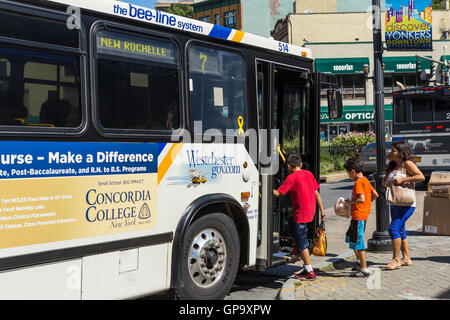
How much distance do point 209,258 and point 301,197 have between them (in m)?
1.60

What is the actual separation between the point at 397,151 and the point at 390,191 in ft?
1.80

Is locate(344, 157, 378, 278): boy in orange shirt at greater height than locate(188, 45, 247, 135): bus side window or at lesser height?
lesser

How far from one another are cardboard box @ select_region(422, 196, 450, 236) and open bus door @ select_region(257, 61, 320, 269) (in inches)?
115

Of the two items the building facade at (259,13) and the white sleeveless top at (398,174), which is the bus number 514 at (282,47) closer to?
the white sleeveless top at (398,174)

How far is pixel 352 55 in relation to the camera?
158 ft

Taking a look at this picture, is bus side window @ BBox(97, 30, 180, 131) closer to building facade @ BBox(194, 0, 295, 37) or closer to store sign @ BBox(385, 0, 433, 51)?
store sign @ BBox(385, 0, 433, 51)

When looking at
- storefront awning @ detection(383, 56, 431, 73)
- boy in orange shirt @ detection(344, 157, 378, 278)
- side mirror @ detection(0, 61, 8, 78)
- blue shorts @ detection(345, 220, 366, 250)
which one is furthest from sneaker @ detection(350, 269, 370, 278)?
storefront awning @ detection(383, 56, 431, 73)

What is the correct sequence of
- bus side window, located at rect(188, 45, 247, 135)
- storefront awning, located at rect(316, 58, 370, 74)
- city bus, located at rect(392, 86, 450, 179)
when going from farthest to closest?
storefront awning, located at rect(316, 58, 370, 74) → city bus, located at rect(392, 86, 450, 179) → bus side window, located at rect(188, 45, 247, 135)

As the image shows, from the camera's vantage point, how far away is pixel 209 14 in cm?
6888

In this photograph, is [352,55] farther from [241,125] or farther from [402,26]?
[241,125]

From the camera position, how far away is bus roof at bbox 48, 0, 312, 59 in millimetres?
5045

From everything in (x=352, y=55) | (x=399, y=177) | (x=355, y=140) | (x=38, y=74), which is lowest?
(x=399, y=177)

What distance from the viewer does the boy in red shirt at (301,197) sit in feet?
22.9

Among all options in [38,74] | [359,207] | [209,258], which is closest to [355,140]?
[359,207]
